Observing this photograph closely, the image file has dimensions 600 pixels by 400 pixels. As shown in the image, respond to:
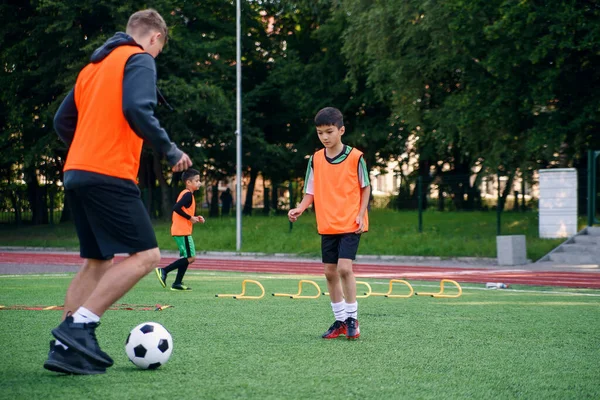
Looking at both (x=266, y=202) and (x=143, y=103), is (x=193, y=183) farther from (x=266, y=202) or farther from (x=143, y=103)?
(x=266, y=202)

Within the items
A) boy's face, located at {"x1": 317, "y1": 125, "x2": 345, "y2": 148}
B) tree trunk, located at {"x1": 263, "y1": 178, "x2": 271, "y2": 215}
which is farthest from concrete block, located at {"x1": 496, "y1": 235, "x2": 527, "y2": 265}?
tree trunk, located at {"x1": 263, "y1": 178, "x2": 271, "y2": 215}

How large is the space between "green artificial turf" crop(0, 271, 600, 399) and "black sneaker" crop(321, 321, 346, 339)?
0.15m

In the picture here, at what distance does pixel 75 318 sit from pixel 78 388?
52 cm

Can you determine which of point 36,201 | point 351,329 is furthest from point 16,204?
point 351,329

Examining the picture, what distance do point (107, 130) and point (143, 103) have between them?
0.29 metres

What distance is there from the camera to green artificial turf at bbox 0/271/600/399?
480cm

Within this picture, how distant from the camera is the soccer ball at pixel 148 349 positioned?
5387mm

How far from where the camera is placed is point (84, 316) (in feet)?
16.8

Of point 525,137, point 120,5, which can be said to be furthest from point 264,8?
point 525,137

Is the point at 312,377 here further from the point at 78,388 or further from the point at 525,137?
the point at 525,137

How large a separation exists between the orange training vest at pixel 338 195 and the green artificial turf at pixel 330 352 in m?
0.98

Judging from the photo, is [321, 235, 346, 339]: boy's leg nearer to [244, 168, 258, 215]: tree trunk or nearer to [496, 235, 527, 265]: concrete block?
[496, 235, 527, 265]: concrete block

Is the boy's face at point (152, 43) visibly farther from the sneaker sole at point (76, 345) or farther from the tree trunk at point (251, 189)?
the tree trunk at point (251, 189)

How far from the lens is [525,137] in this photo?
28.8 metres
